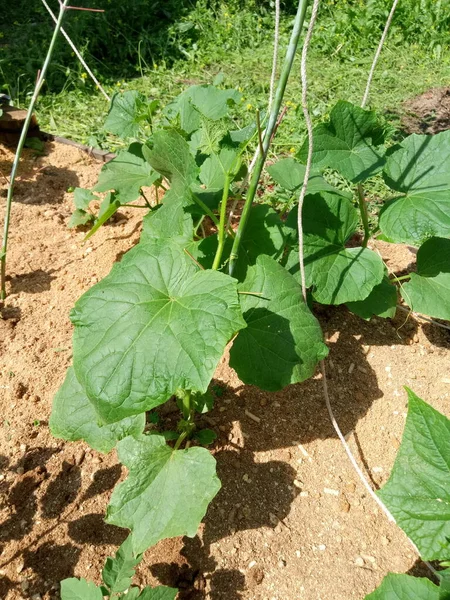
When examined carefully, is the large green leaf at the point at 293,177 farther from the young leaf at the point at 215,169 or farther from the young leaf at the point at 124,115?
the young leaf at the point at 124,115

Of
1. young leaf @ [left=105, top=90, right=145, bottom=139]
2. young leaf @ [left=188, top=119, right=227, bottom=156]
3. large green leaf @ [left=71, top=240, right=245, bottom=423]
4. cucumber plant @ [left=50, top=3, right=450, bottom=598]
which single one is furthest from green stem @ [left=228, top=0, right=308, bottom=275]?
young leaf @ [left=105, top=90, right=145, bottom=139]

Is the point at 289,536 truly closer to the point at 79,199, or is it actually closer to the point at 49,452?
the point at 49,452

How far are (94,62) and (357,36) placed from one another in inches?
117

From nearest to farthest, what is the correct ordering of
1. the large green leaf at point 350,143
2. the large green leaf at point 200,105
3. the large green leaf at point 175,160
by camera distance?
the large green leaf at point 175,160 < the large green leaf at point 350,143 < the large green leaf at point 200,105

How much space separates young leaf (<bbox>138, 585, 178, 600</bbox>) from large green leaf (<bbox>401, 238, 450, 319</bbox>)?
163cm

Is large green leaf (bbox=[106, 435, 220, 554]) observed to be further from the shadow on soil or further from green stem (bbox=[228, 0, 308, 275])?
green stem (bbox=[228, 0, 308, 275])

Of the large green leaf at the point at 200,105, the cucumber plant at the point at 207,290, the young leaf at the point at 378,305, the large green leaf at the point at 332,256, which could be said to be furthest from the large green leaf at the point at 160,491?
the large green leaf at the point at 200,105

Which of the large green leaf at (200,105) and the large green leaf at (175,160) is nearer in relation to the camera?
the large green leaf at (175,160)

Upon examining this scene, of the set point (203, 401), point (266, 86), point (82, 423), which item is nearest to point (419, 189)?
point (203, 401)

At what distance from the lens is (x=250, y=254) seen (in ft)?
8.18

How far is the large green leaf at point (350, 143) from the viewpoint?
235cm

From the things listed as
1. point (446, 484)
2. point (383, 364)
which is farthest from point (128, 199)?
point (446, 484)

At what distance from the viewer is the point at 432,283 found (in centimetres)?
261

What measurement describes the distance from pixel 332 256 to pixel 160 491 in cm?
130
